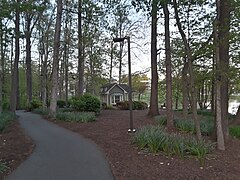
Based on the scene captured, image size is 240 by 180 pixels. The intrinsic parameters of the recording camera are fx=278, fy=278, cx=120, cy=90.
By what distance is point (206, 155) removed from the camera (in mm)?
7098

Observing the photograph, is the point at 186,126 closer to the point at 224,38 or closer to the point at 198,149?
the point at 198,149

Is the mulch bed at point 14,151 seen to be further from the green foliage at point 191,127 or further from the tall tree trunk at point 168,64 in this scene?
the green foliage at point 191,127

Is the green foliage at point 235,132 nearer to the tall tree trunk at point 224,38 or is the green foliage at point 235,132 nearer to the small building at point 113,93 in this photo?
the tall tree trunk at point 224,38

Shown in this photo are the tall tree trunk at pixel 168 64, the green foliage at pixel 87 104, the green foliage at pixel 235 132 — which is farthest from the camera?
the green foliage at pixel 87 104

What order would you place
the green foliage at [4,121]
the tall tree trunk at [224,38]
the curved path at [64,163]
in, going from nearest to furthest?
the curved path at [64,163]
the tall tree trunk at [224,38]
the green foliage at [4,121]

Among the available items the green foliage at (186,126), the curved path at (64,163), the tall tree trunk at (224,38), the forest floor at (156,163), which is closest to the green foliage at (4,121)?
the forest floor at (156,163)

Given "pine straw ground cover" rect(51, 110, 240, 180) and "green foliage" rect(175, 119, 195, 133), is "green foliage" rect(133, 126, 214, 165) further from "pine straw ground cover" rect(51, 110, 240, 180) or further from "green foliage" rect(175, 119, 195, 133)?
"green foliage" rect(175, 119, 195, 133)

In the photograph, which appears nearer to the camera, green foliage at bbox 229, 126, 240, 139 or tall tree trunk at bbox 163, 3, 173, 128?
tall tree trunk at bbox 163, 3, 173, 128

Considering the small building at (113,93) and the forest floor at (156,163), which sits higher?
the small building at (113,93)

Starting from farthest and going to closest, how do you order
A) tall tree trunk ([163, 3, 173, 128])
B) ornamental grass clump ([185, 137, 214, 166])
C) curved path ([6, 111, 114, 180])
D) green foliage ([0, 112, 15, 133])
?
green foliage ([0, 112, 15, 133]), tall tree trunk ([163, 3, 173, 128]), ornamental grass clump ([185, 137, 214, 166]), curved path ([6, 111, 114, 180])

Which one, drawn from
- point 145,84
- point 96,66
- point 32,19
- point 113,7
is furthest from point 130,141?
point 145,84

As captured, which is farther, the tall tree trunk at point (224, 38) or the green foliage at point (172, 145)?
the tall tree trunk at point (224, 38)

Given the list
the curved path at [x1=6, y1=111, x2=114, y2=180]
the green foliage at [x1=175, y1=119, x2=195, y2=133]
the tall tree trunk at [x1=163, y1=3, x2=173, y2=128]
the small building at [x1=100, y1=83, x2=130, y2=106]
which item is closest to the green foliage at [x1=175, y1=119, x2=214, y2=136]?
the green foliage at [x1=175, y1=119, x2=195, y2=133]

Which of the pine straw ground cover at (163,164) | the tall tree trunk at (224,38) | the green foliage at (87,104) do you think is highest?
the tall tree trunk at (224,38)
